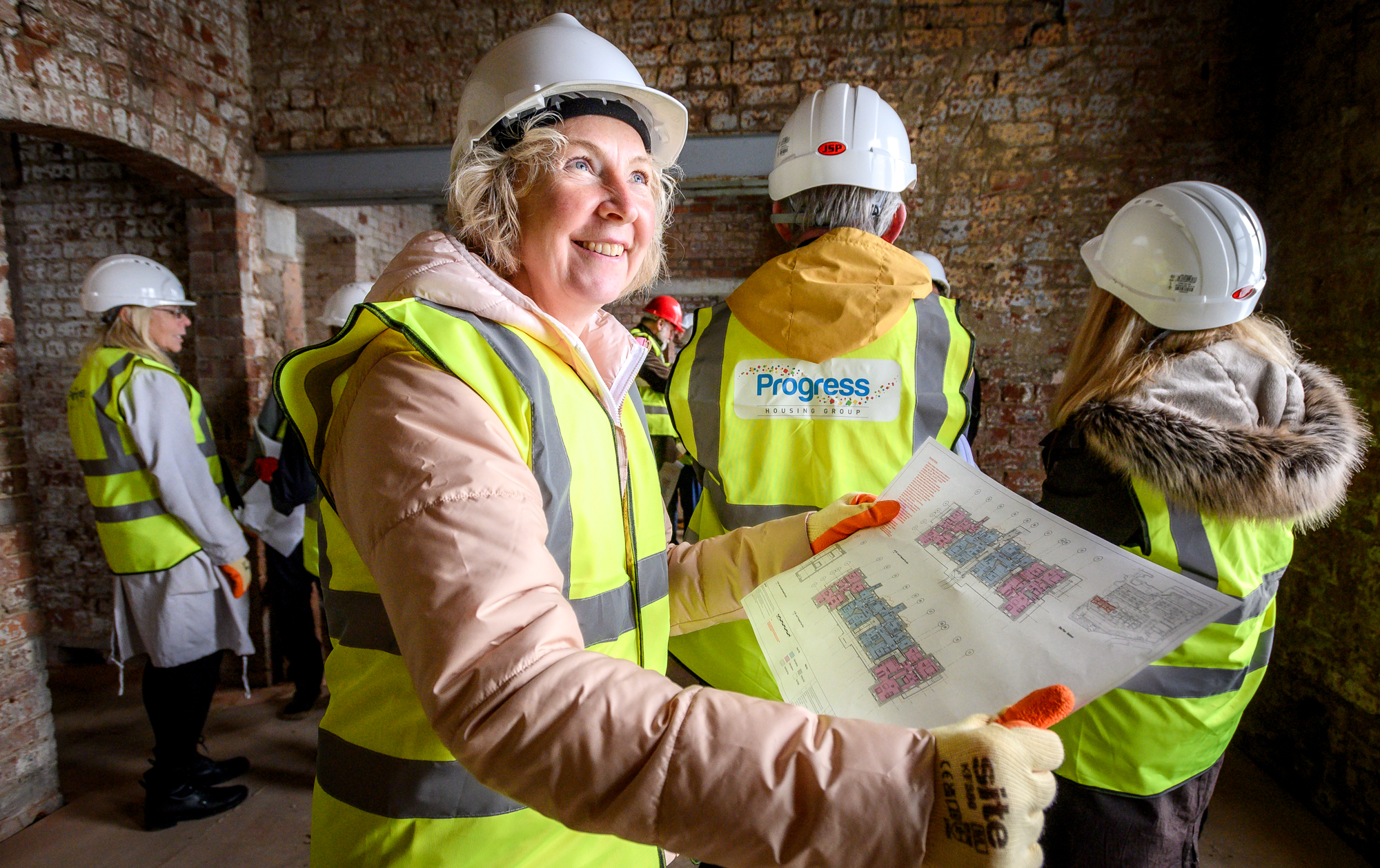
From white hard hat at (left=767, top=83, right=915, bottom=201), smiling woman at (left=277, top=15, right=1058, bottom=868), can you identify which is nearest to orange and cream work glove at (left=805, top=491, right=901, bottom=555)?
smiling woman at (left=277, top=15, right=1058, bottom=868)

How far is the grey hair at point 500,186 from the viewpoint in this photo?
1.01m

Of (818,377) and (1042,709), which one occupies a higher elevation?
(818,377)

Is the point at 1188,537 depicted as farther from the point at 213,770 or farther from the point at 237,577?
the point at 213,770

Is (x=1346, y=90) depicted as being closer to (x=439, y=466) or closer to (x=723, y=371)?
(x=723, y=371)

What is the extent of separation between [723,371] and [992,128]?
2.11 metres

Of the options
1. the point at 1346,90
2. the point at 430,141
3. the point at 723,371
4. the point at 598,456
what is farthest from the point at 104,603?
the point at 1346,90

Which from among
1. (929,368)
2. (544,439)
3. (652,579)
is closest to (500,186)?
(544,439)

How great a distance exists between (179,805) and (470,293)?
2971 millimetres

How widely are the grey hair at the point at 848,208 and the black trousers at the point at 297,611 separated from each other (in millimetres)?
2953

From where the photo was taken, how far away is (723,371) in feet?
5.70

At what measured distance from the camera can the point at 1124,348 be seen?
56.4 inches

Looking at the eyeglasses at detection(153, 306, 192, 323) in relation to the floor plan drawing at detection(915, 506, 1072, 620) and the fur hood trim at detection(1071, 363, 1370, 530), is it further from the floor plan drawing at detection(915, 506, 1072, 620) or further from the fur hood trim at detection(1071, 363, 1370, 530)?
the fur hood trim at detection(1071, 363, 1370, 530)

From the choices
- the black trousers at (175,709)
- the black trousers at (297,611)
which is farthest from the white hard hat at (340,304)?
the black trousers at (175,709)

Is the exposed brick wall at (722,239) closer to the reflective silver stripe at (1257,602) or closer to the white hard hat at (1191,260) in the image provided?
the white hard hat at (1191,260)
